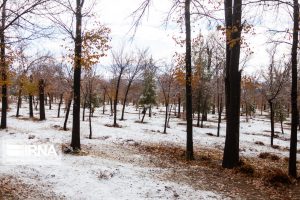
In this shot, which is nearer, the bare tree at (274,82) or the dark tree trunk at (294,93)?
the dark tree trunk at (294,93)

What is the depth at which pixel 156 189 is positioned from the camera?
9.73 m

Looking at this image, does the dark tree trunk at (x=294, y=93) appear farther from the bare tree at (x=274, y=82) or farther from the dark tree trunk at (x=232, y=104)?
the bare tree at (x=274, y=82)

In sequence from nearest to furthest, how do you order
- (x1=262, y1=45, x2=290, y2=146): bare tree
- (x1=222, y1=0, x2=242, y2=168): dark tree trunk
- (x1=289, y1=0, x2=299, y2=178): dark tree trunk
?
1. (x1=289, y1=0, x2=299, y2=178): dark tree trunk
2. (x1=222, y1=0, x2=242, y2=168): dark tree trunk
3. (x1=262, y1=45, x2=290, y2=146): bare tree

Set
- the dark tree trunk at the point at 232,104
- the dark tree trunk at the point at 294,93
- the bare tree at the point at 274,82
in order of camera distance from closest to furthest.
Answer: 1. the dark tree trunk at the point at 294,93
2. the dark tree trunk at the point at 232,104
3. the bare tree at the point at 274,82

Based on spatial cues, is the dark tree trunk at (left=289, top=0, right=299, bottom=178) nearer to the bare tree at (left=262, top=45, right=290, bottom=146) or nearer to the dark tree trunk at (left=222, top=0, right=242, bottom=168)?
the dark tree trunk at (left=222, top=0, right=242, bottom=168)

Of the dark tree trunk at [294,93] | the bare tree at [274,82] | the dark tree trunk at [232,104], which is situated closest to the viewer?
the dark tree trunk at [294,93]

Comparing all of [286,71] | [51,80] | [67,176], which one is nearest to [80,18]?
[67,176]

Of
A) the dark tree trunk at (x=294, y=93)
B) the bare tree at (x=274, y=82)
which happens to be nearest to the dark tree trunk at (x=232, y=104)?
the dark tree trunk at (x=294, y=93)

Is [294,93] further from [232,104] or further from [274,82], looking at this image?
[274,82]

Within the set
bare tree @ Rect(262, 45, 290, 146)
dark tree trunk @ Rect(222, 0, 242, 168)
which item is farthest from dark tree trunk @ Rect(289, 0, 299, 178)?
bare tree @ Rect(262, 45, 290, 146)

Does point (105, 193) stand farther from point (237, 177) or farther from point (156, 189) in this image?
point (237, 177)

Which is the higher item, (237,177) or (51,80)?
(51,80)

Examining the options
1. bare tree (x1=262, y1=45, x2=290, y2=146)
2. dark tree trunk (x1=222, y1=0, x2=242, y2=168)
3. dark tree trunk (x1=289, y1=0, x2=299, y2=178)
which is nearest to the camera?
dark tree trunk (x1=289, y1=0, x2=299, y2=178)

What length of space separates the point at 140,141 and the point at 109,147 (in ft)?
11.4
